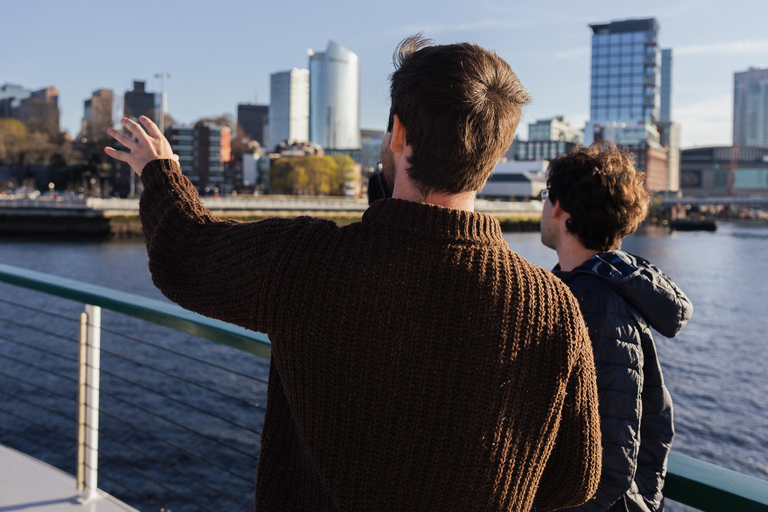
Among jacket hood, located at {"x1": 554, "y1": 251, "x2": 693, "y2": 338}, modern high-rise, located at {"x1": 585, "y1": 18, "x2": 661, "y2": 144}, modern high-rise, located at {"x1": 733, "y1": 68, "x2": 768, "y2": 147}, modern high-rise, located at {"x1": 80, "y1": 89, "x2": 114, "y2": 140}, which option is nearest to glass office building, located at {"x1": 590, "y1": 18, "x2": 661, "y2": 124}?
modern high-rise, located at {"x1": 585, "y1": 18, "x2": 661, "y2": 144}

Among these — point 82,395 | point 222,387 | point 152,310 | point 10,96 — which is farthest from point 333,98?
point 152,310

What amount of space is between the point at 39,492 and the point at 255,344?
904mm

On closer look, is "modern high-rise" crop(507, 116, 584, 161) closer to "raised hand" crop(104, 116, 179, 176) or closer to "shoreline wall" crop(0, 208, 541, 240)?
"shoreline wall" crop(0, 208, 541, 240)

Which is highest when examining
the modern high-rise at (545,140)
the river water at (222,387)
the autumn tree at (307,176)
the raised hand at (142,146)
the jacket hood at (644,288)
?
the modern high-rise at (545,140)

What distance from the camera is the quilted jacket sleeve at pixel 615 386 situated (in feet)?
3.41

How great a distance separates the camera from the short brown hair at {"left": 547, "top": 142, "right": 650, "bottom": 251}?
1255 mm

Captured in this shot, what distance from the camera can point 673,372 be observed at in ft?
36.9

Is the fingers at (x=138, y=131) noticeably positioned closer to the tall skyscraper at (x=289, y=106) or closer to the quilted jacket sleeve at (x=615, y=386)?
the quilted jacket sleeve at (x=615, y=386)

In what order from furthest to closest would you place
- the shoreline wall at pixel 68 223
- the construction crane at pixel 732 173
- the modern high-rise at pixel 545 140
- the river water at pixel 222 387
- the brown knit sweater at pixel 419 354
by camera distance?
the modern high-rise at pixel 545 140 → the construction crane at pixel 732 173 → the shoreline wall at pixel 68 223 → the river water at pixel 222 387 → the brown knit sweater at pixel 419 354

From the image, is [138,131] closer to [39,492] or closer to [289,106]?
[39,492]

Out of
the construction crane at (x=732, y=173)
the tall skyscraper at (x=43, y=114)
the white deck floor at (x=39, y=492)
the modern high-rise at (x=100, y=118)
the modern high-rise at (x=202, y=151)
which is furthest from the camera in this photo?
the construction crane at (x=732, y=173)

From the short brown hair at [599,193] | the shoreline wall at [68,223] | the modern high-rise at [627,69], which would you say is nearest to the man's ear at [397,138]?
the short brown hair at [599,193]

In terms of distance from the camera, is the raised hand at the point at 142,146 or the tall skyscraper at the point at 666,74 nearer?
the raised hand at the point at 142,146

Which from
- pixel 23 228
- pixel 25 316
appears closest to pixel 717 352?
pixel 25 316
